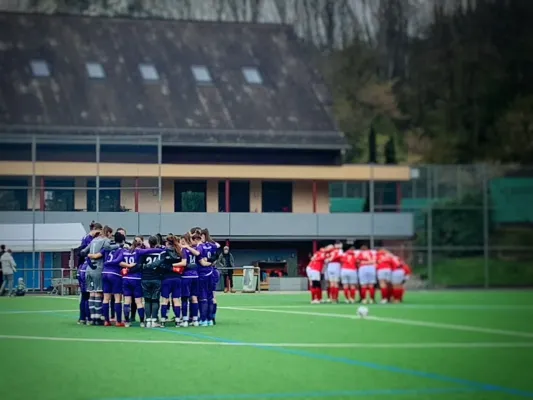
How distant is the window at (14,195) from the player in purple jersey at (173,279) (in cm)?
1240

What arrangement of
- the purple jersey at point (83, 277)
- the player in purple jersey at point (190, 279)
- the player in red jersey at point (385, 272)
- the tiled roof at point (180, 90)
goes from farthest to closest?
the player in red jersey at point (385, 272) < the tiled roof at point (180, 90) < the purple jersey at point (83, 277) < the player in purple jersey at point (190, 279)

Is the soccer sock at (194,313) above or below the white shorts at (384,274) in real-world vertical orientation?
below

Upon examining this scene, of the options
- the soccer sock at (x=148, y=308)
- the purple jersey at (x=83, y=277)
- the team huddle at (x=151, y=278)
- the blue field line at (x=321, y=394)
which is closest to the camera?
the blue field line at (x=321, y=394)

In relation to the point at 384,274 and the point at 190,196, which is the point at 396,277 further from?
the point at 190,196

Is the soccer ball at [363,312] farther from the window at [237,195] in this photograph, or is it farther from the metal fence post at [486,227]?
the window at [237,195]

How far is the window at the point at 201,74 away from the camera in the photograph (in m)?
27.2

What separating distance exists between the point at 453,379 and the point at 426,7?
10.6 feet

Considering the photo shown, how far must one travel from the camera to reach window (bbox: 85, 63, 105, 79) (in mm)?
23722

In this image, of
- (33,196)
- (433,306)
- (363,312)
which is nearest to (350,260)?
(363,312)

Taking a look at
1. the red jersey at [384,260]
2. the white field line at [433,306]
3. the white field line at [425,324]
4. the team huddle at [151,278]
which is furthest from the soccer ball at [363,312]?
the red jersey at [384,260]

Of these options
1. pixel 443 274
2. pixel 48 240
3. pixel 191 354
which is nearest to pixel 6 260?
pixel 48 240

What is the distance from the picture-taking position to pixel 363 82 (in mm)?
6578

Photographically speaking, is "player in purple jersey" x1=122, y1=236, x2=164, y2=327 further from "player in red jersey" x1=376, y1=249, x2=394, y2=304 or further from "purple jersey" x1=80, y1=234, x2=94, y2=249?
"player in red jersey" x1=376, y1=249, x2=394, y2=304

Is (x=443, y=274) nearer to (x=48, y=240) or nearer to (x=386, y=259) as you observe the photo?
(x=386, y=259)
